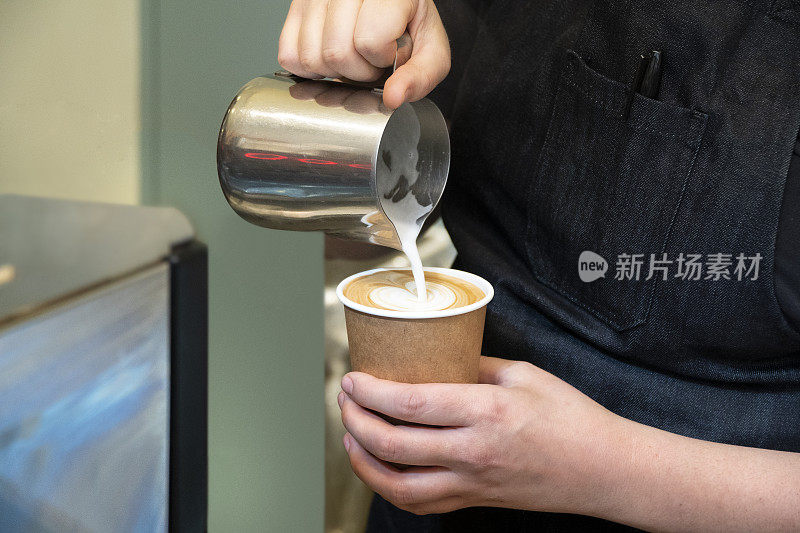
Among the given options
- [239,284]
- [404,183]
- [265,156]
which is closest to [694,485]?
[404,183]

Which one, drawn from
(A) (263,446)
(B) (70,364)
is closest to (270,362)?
(A) (263,446)

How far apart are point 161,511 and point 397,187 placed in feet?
1.95

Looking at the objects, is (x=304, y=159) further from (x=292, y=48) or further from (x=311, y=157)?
(x=292, y=48)

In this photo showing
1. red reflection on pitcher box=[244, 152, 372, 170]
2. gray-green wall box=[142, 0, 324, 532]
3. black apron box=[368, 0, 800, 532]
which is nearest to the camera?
red reflection on pitcher box=[244, 152, 372, 170]

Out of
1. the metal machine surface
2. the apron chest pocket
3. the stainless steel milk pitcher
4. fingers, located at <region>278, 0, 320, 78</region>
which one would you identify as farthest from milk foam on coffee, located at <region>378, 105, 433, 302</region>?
the metal machine surface

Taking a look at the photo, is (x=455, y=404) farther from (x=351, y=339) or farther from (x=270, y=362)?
(x=270, y=362)

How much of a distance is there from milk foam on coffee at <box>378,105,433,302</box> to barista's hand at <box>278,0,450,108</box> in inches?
2.3

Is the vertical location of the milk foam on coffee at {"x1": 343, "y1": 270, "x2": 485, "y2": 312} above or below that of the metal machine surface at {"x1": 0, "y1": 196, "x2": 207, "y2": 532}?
above

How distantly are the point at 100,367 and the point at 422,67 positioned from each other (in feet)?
1.63

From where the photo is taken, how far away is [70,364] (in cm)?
74

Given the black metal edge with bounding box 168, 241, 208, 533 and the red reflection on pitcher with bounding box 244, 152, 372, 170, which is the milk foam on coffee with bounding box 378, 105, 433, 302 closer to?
the red reflection on pitcher with bounding box 244, 152, 372, 170

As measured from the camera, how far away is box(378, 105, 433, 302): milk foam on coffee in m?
0.71

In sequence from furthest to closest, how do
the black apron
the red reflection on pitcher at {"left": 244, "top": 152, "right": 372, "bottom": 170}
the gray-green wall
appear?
the gray-green wall
the black apron
the red reflection on pitcher at {"left": 244, "top": 152, "right": 372, "bottom": 170}

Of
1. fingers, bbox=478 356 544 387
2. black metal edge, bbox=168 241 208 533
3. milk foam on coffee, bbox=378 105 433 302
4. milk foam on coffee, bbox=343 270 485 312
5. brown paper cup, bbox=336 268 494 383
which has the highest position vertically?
milk foam on coffee, bbox=378 105 433 302
